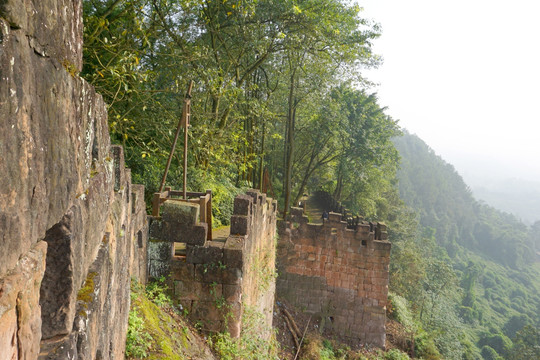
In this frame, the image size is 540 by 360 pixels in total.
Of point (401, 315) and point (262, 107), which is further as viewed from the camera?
point (401, 315)

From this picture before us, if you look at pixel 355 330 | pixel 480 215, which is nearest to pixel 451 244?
pixel 480 215

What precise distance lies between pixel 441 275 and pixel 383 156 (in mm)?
13852

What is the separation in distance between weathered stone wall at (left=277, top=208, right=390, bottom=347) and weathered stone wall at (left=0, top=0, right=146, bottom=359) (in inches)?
446

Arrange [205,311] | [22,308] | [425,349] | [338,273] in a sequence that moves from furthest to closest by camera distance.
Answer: [425,349], [338,273], [205,311], [22,308]

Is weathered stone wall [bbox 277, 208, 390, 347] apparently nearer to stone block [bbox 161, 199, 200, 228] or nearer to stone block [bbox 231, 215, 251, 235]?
stone block [bbox 231, 215, 251, 235]

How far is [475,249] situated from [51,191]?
92.2m

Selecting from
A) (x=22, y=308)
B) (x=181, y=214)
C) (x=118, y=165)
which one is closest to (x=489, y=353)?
(x=181, y=214)

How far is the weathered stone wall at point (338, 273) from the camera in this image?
43.3 ft

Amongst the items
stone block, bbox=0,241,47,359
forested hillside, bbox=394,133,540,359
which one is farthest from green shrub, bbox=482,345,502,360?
stone block, bbox=0,241,47,359

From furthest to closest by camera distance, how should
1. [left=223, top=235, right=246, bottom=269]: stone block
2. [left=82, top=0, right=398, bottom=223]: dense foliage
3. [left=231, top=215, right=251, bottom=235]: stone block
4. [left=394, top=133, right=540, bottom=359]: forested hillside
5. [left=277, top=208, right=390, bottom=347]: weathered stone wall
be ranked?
1. [left=394, top=133, right=540, bottom=359]: forested hillside
2. [left=277, top=208, right=390, bottom=347]: weathered stone wall
3. [left=82, top=0, right=398, bottom=223]: dense foliage
4. [left=231, top=215, right=251, bottom=235]: stone block
5. [left=223, top=235, right=246, bottom=269]: stone block

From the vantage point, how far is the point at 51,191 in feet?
4.14

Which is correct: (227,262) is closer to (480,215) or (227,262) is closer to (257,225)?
(257,225)

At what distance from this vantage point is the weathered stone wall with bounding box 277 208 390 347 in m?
13.2

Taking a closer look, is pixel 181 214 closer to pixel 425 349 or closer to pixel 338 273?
pixel 338 273
